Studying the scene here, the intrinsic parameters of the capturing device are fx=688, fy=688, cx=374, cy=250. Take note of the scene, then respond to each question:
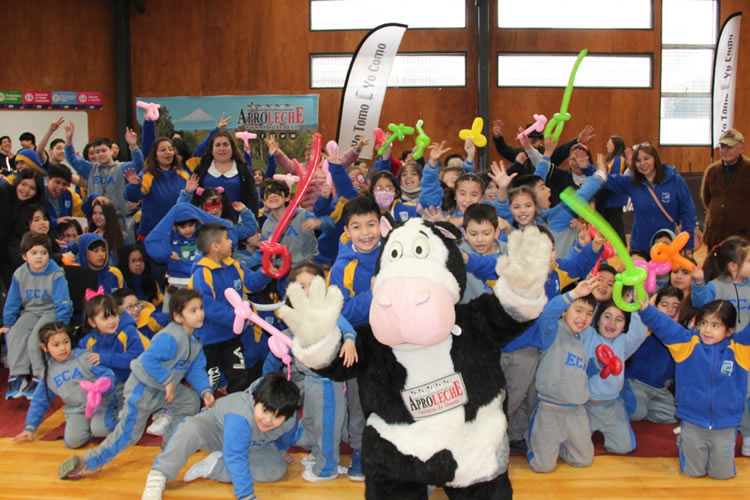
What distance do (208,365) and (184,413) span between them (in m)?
0.43

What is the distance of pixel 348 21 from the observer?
1054 centimetres

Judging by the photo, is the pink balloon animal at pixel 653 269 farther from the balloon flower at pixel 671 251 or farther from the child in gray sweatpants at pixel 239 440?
the child in gray sweatpants at pixel 239 440

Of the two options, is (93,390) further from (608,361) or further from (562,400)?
(608,361)

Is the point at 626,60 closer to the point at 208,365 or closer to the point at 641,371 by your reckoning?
the point at 641,371

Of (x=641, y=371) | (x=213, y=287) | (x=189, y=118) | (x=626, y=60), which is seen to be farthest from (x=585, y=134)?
(x=189, y=118)

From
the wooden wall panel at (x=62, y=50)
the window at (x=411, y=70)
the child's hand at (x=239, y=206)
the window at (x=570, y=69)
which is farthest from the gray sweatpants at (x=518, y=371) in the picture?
the wooden wall panel at (x=62, y=50)

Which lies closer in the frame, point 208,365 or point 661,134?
point 208,365

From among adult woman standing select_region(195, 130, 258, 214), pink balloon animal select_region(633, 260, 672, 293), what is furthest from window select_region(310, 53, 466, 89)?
pink balloon animal select_region(633, 260, 672, 293)

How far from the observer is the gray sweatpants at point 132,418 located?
126 inches

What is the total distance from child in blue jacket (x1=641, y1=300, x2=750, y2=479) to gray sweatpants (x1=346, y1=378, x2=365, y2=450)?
1412mm

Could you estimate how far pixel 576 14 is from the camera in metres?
10.6

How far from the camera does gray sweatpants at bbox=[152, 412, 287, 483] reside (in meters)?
3.05

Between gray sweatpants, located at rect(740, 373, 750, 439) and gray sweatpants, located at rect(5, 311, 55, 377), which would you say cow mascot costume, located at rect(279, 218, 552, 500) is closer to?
gray sweatpants, located at rect(740, 373, 750, 439)

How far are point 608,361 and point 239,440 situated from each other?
184 cm
